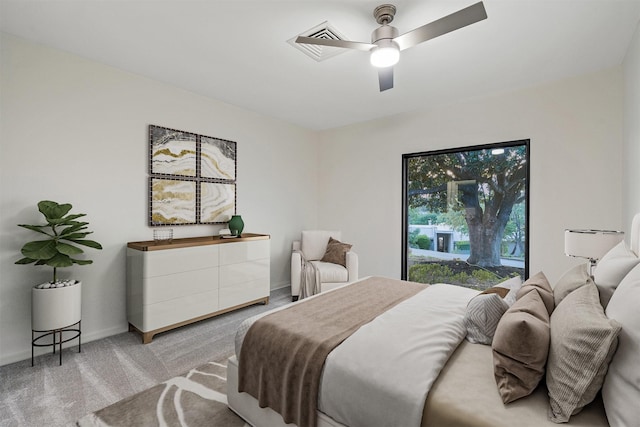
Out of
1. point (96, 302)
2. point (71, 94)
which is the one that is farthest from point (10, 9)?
point (96, 302)

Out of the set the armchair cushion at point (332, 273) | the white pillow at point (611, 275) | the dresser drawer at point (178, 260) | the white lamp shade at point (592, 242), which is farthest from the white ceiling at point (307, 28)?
the armchair cushion at point (332, 273)

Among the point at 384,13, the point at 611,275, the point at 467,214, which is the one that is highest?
the point at 384,13

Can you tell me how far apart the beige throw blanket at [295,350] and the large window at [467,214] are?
7.34 feet


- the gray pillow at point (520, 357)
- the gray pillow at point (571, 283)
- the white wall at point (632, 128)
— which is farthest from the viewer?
the white wall at point (632, 128)

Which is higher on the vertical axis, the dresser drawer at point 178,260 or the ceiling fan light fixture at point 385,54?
the ceiling fan light fixture at point 385,54

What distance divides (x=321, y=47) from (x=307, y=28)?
11.6 inches

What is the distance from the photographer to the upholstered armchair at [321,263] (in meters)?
3.73

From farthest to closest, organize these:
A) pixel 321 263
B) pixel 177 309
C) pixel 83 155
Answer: pixel 321 263 → pixel 177 309 → pixel 83 155

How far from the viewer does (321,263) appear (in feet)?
13.2

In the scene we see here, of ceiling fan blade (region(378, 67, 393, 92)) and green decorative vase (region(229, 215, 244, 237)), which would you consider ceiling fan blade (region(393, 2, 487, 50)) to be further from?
green decorative vase (region(229, 215, 244, 237))

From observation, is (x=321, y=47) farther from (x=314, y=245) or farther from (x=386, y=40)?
(x=314, y=245)

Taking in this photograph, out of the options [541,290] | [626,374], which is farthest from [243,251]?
[626,374]

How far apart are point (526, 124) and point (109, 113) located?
4388 mm

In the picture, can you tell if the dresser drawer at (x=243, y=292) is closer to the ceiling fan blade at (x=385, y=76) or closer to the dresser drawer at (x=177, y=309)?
the dresser drawer at (x=177, y=309)
